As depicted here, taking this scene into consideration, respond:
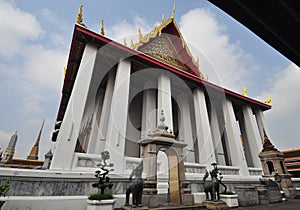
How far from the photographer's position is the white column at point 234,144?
8.58 m

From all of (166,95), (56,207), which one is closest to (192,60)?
(166,95)

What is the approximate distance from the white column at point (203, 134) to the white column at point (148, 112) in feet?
8.52

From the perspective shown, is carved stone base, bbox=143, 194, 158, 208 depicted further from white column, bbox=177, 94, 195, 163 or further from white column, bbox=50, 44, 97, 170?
white column, bbox=177, 94, 195, 163

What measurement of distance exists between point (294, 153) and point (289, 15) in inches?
665

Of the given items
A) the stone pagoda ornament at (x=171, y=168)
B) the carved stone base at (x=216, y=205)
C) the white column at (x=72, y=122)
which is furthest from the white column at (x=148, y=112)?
the carved stone base at (x=216, y=205)

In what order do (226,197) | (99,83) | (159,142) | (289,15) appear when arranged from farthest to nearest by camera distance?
(99,83) < (226,197) < (159,142) < (289,15)

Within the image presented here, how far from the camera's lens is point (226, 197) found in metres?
5.35

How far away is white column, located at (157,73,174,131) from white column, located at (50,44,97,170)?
3.61 m

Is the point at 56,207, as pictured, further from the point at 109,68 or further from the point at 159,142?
the point at 109,68

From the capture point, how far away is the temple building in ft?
18.5

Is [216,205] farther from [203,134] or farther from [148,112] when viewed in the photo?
[148,112]

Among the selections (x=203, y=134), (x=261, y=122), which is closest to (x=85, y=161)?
(x=203, y=134)

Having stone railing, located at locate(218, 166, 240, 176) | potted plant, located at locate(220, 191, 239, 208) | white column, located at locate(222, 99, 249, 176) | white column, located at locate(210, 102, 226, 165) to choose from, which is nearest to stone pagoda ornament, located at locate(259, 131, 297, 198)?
white column, located at locate(222, 99, 249, 176)

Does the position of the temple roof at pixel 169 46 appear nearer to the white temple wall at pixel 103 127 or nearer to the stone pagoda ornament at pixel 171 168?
the white temple wall at pixel 103 127
